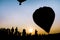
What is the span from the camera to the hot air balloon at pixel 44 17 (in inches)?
837

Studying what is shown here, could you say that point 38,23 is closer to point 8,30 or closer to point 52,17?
point 52,17

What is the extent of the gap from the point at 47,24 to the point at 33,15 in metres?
1.42

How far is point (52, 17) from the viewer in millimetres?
21719

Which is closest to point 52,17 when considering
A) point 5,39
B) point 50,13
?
point 50,13

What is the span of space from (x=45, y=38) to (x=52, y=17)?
1071cm

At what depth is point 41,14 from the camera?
21.5m

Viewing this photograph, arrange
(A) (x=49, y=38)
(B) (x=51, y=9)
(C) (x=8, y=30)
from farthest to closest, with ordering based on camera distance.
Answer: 1. (C) (x=8, y=30)
2. (A) (x=49, y=38)
3. (B) (x=51, y=9)

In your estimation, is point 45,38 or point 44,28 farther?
point 45,38

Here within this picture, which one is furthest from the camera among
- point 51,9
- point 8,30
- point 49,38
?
point 8,30

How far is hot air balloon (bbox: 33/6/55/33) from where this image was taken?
21250 mm

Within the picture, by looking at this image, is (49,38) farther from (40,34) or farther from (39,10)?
(39,10)

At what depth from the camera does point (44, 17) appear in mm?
21719

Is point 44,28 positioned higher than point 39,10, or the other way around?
point 39,10

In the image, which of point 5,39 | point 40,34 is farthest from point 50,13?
point 5,39
